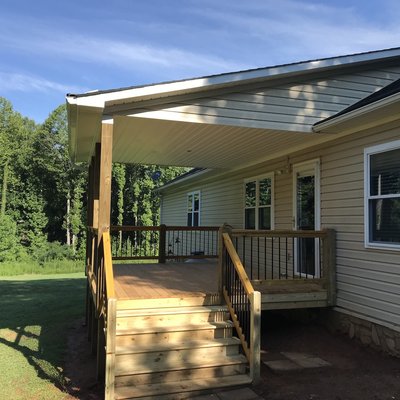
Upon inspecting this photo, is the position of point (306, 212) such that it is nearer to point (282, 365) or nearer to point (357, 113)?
point (357, 113)

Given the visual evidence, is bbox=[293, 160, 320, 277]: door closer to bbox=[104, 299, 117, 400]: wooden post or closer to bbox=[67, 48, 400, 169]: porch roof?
bbox=[67, 48, 400, 169]: porch roof

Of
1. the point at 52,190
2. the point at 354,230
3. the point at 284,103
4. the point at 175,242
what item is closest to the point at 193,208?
the point at 175,242

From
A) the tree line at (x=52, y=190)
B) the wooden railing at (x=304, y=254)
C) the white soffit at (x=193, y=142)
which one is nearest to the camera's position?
the wooden railing at (x=304, y=254)

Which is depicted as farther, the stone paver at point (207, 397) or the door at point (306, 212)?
the door at point (306, 212)

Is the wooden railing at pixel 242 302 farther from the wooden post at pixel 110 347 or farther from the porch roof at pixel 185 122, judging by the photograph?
the porch roof at pixel 185 122

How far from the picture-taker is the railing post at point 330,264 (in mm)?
6195

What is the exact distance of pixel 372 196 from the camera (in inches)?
219

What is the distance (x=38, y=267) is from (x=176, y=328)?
1695 cm

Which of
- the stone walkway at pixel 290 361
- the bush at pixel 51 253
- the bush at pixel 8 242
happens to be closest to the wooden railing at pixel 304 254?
the stone walkway at pixel 290 361

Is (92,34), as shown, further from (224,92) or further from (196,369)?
(196,369)

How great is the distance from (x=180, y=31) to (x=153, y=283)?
8288 millimetres

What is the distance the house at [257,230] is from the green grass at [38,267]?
41.1ft

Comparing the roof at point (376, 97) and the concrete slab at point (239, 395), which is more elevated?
the roof at point (376, 97)

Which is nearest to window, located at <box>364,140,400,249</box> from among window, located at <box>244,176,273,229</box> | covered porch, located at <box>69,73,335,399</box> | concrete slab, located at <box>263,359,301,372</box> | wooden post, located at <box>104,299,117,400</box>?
covered porch, located at <box>69,73,335,399</box>
